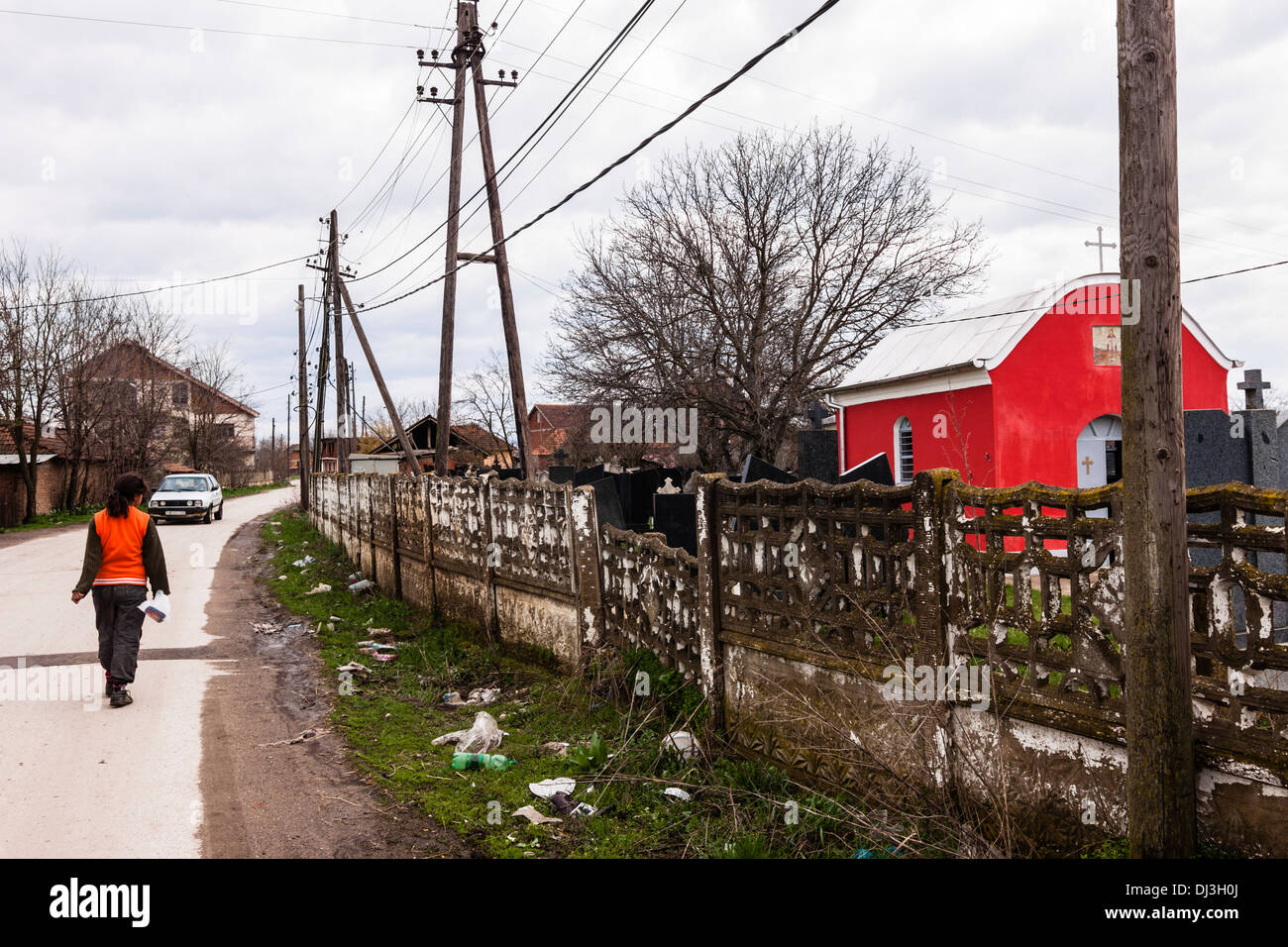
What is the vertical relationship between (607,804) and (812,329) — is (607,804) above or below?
below

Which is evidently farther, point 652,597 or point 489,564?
point 489,564

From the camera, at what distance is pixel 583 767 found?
5.50 m

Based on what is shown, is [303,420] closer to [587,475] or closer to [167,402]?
[167,402]

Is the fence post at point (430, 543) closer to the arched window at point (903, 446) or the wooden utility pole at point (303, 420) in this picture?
the arched window at point (903, 446)

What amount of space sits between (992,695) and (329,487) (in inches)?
767

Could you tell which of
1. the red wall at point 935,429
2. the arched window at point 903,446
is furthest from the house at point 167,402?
the arched window at point 903,446

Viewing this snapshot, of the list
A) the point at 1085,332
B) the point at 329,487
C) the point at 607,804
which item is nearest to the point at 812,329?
the point at 1085,332

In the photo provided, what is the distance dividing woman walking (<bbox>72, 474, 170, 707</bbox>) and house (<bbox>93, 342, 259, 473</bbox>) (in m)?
31.1

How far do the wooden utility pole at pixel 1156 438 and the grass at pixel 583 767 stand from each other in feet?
→ 4.49

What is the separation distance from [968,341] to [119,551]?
14976 mm

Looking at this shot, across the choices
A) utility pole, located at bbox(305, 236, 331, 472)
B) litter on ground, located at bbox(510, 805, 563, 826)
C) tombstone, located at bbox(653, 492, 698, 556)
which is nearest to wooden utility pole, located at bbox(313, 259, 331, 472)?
utility pole, located at bbox(305, 236, 331, 472)

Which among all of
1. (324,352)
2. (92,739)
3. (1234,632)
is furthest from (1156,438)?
(324,352)
